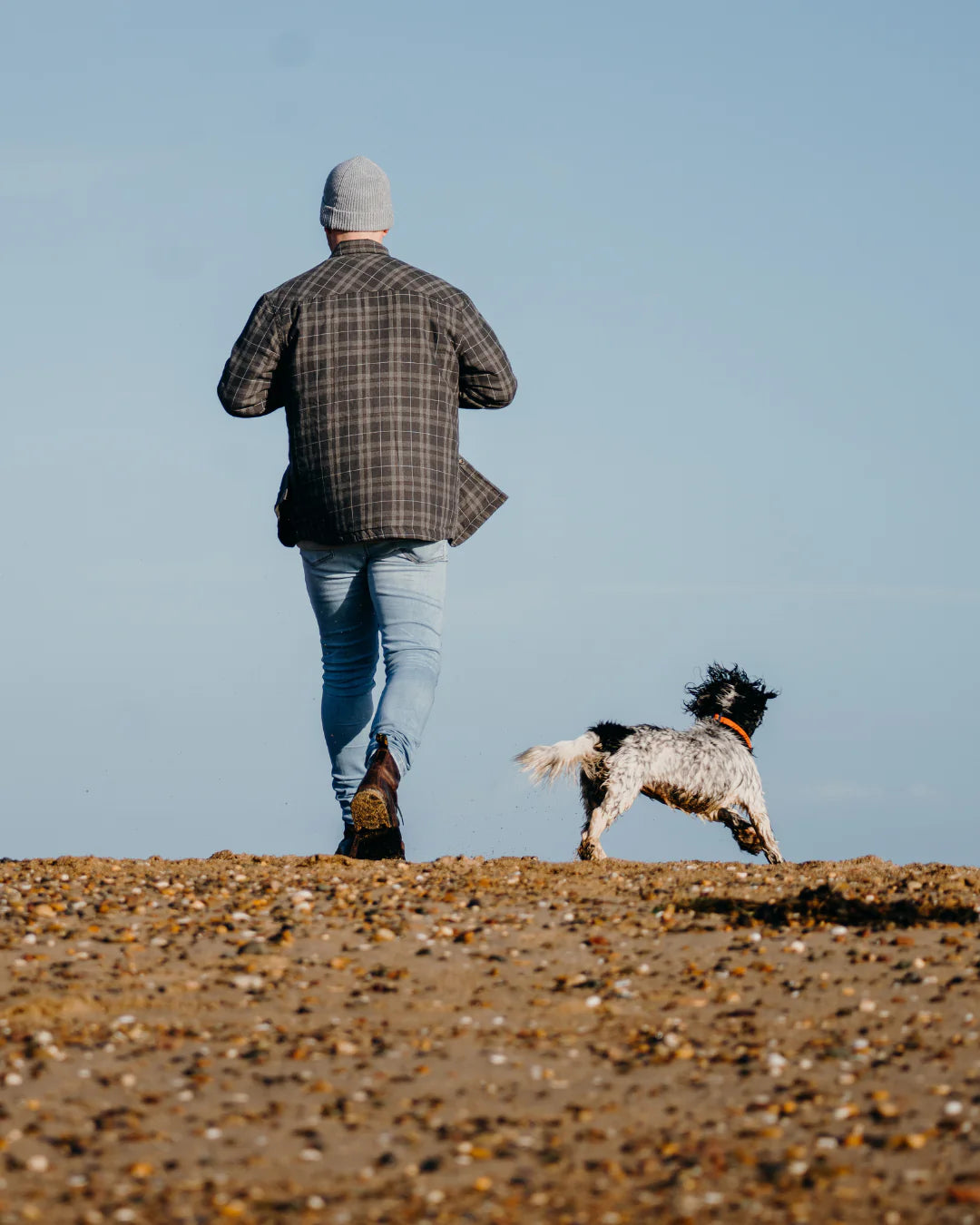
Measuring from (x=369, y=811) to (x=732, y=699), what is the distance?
3908 millimetres

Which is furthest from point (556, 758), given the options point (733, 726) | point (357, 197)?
point (357, 197)

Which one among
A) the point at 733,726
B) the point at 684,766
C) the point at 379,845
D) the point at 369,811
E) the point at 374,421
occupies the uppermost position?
the point at 374,421

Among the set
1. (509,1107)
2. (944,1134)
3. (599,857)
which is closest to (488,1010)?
(509,1107)

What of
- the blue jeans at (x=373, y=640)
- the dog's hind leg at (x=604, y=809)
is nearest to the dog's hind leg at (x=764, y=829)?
the dog's hind leg at (x=604, y=809)

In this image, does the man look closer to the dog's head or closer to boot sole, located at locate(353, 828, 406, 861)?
boot sole, located at locate(353, 828, 406, 861)

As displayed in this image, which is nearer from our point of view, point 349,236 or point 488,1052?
point 488,1052

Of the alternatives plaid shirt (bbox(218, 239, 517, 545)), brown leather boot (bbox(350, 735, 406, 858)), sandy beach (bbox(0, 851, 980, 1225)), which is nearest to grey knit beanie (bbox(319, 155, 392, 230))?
plaid shirt (bbox(218, 239, 517, 545))

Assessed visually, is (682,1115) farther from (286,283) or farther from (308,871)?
(286,283)

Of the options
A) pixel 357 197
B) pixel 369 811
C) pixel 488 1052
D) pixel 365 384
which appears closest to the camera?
pixel 488 1052

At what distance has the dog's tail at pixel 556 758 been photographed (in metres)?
9.59

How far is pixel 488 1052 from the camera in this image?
14.4 ft

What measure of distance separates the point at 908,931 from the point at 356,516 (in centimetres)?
376

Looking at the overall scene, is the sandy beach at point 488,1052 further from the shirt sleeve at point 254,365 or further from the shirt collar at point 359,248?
the shirt collar at point 359,248

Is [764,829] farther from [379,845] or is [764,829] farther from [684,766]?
[379,845]
